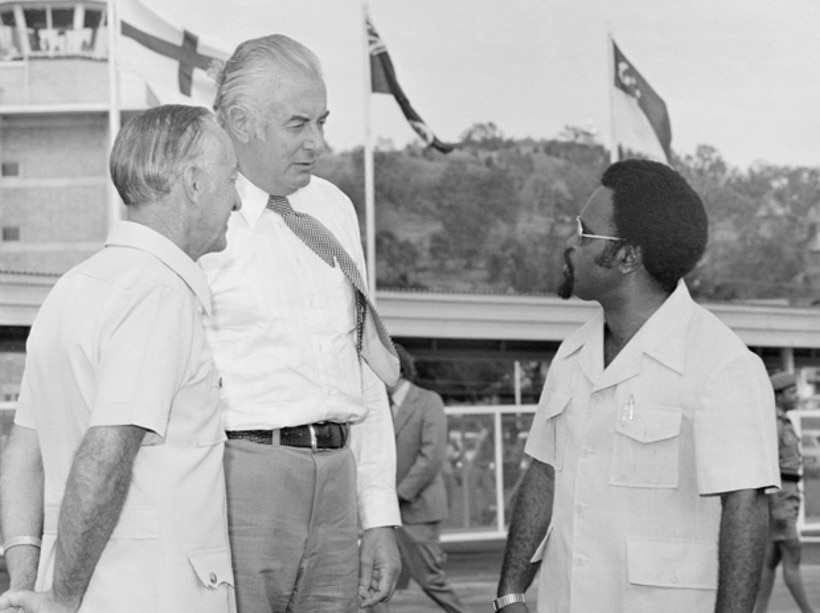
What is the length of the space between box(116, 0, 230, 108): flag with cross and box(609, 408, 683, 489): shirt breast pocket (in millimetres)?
14455

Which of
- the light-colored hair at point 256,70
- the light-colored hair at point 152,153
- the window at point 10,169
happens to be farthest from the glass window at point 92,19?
the light-colored hair at point 152,153

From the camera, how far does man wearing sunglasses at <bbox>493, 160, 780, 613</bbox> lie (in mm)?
3254

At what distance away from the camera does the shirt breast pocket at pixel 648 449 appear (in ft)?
11.0

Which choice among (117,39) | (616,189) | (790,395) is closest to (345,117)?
(117,39)

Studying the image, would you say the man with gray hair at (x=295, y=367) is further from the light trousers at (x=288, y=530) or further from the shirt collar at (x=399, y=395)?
the shirt collar at (x=399, y=395)

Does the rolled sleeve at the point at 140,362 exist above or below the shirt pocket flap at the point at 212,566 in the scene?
above

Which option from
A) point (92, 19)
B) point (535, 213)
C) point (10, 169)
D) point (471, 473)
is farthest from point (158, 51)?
point (535, 213)

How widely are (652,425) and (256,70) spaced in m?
1.23

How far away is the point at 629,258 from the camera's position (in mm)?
3516

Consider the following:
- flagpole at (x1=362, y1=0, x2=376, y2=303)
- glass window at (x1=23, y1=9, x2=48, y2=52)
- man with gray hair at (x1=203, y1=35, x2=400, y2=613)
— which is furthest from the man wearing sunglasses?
glass window at (x1=23, y1=9, x2=48, y2=52)

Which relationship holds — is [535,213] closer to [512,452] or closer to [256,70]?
[512,452]

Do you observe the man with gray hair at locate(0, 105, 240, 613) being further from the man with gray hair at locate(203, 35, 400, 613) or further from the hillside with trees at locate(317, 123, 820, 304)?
the hillside with trees at locate(317, 123, 820, 304)

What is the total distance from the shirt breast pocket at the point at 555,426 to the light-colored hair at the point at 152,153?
126 centimetres

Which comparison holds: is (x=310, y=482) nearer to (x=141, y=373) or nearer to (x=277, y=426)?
(x=277, y=426)
